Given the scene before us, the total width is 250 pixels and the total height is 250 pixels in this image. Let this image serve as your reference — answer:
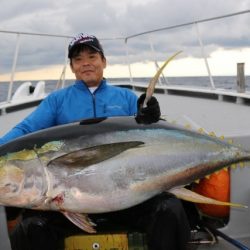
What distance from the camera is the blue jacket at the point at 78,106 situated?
3004mm

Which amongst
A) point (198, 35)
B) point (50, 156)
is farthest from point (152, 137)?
point (198, 35)

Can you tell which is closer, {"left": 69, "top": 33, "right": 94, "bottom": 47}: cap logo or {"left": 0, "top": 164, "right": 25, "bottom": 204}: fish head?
{"left": 0, "top": 164, "right": 25, "bottom": 204}: fish head

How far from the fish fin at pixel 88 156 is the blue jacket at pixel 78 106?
0.86 metres

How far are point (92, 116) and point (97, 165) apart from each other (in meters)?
0.93

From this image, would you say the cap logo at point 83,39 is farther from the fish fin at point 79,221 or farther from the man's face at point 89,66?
the fish fin at point 79,221

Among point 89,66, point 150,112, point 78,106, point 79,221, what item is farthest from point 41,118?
point 79,221

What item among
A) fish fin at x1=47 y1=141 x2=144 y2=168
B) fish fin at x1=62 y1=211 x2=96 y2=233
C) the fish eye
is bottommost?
fish fin at x1=62 y1=211 x2=96 y2=233

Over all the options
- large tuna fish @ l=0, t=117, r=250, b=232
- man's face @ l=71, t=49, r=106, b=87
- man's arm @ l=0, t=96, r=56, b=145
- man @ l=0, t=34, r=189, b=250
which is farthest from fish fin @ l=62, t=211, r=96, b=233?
man's face @ l=71, t=49, r=106, b=87

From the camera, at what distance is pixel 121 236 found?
8.14ft

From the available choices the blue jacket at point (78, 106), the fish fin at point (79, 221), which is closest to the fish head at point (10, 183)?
the fish fin at point (79, 221)

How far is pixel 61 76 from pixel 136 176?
4.60 meters

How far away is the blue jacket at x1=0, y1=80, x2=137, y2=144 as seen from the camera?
300 cm

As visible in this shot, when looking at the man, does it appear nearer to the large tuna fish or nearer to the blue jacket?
the blue jacket

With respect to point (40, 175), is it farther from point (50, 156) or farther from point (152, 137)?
point (152, 137)
